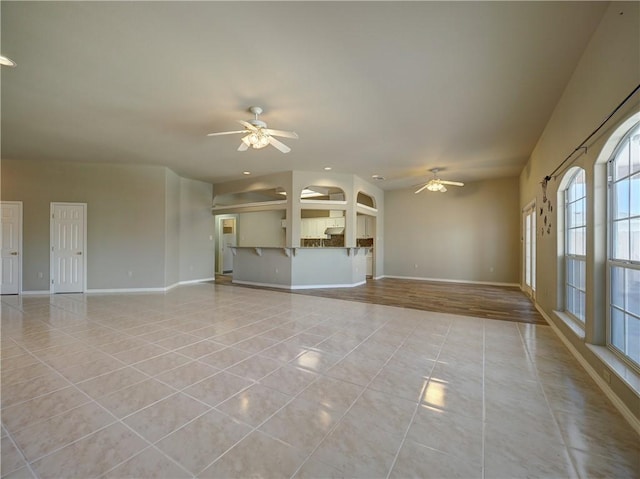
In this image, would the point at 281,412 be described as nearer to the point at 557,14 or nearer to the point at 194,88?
the point at 194,88

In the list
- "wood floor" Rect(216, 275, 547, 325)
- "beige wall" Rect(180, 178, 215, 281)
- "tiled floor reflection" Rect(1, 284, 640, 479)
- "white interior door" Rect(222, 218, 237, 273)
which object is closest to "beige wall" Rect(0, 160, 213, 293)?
"beige wall" Rect(180, 178, 215, 281)

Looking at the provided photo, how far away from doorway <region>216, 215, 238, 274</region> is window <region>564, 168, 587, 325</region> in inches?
361

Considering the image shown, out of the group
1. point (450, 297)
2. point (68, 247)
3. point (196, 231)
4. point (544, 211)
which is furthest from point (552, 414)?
point (68, 247)

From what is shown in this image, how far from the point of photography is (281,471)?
4.49ft

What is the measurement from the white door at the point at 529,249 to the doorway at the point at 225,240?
877 cm

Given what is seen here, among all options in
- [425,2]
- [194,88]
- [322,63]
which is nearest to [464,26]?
[425,2]

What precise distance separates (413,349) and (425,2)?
3.07m

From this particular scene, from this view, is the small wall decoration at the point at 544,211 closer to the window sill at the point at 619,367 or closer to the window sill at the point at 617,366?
the window sill at the point at 617,366

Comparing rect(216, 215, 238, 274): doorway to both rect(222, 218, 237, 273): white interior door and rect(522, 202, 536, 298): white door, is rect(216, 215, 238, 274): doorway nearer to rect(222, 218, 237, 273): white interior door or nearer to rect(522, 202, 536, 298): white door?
rect(222, 218, 237, 273): white interior door

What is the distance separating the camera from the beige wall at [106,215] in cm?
597

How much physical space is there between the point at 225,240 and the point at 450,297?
8.12 meters

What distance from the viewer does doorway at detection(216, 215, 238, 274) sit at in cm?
1018

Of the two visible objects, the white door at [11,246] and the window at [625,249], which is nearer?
the window at [625,249]

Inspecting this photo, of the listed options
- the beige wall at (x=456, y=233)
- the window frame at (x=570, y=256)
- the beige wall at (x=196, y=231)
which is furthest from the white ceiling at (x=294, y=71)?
the beige wall at (x=456, y=233)
